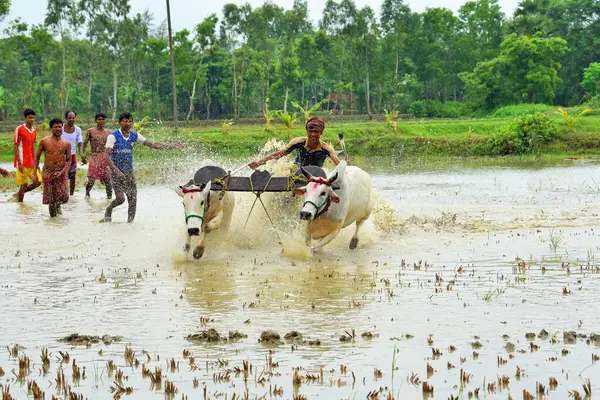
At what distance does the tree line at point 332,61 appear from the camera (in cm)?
5569

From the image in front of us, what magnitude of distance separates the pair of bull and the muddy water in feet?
1.01

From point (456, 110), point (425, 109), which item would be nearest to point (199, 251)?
point (456, 110)

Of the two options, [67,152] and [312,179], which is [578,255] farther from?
[67,152]

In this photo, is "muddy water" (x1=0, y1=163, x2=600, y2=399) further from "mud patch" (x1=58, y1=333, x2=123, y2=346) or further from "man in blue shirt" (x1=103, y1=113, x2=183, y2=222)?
"man in blue shirt" (x1=103, y1=113, x2=183, y2=222)

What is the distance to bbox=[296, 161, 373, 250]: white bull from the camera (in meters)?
9.80

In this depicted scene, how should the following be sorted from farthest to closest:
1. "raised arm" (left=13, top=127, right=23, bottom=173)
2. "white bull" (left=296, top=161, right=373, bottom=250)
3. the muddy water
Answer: "raised arm" (left=13, top=127, right=23, bottom=173) → "white bull" (left=296, top=161, right=373, bottom=250) → the muddy water

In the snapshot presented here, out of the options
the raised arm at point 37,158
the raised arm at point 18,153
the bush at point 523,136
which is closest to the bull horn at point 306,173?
the raised arm at point 37,158

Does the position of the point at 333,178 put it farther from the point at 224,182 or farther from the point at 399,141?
the point at 399,141

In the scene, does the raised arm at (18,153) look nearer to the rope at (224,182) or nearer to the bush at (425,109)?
the rope at (224,182)

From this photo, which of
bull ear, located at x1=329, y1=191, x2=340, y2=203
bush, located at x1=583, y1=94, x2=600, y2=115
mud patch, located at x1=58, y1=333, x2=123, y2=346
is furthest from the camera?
bush, located at x1=583, y1=94, x2=600, y2=115

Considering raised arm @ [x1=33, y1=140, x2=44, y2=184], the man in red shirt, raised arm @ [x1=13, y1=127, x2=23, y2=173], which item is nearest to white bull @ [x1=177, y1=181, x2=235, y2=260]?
raised arm @ [x1=33, y1=140, x2=44, y2=184]

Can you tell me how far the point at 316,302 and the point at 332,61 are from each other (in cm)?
5446

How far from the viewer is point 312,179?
988 centimetres

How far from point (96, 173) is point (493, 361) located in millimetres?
11688
